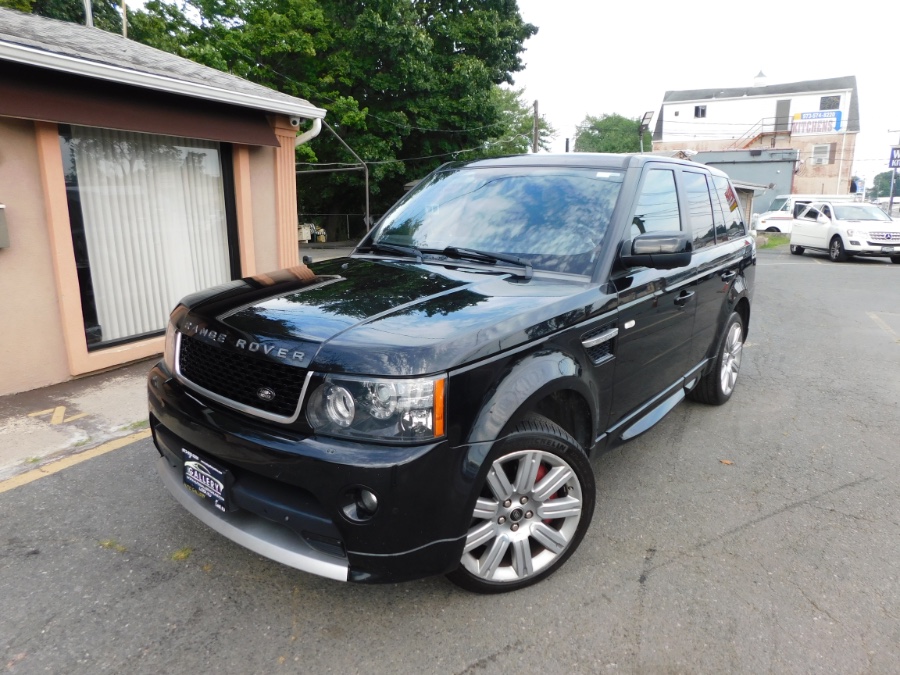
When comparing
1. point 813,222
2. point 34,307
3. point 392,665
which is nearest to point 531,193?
point 392,665

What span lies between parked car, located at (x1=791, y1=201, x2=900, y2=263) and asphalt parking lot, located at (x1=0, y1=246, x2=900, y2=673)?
15.0m

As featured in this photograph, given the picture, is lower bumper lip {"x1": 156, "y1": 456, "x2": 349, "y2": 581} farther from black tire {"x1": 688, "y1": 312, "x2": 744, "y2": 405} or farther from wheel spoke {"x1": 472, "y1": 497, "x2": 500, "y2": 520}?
black tire {"x1": 688, "y1": 312, "x2": 744, "y2": 405}

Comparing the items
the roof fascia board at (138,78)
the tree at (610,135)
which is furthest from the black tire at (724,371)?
the tree at (610,135)

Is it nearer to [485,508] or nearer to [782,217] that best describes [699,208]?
[485,508]

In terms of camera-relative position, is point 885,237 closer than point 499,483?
No

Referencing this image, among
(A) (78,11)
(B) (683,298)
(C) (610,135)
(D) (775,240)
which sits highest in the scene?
(A) (78,11)

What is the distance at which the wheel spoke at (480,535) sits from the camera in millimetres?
2396

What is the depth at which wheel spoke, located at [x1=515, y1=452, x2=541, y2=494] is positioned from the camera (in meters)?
2.49

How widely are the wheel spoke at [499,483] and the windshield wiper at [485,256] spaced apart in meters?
1.02

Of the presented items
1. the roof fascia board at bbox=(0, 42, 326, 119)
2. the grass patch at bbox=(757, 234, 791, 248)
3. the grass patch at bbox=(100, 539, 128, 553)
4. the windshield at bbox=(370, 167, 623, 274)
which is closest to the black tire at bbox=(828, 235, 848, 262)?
the grass patch at bbox=(757, 234, 791, 248)

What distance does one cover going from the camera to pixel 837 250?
55.9ft

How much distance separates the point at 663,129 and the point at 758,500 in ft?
182

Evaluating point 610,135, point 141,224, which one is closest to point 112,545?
point 141,224

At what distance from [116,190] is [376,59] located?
53.6 ft
